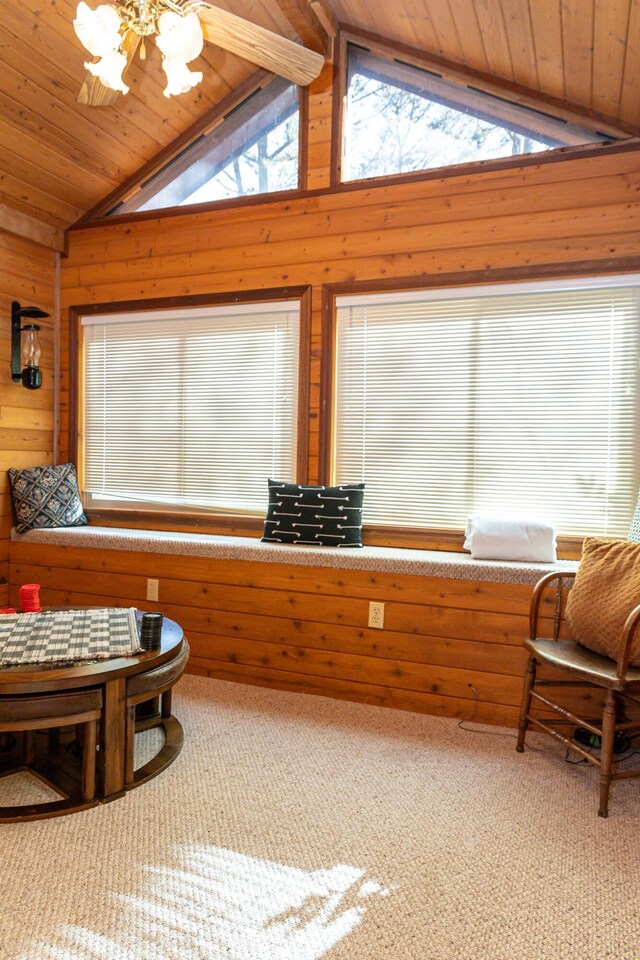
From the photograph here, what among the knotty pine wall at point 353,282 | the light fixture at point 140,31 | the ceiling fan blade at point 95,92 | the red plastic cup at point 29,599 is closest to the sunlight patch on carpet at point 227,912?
the red plastic cup at point 29,599

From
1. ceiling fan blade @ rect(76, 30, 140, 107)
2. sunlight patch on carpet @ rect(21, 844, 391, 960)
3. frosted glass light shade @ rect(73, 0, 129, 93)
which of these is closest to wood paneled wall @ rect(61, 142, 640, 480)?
ceiling fan blade @ rect(76, 30, 140, 107)

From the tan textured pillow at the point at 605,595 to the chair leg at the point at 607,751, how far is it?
18 cm

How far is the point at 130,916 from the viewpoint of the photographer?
1658mm

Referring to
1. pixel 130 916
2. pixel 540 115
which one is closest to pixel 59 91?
pixel 540 115

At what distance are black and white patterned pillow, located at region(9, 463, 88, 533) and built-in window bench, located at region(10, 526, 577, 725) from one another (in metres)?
0.15

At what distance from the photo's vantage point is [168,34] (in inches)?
75.7

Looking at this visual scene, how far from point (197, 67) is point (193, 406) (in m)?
1.93

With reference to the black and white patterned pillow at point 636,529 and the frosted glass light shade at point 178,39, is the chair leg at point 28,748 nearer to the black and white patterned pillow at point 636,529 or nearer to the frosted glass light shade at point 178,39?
the frosted glass light shade at point 178,39

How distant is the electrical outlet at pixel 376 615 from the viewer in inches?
123

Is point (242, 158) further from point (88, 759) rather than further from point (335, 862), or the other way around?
point (335, 862)

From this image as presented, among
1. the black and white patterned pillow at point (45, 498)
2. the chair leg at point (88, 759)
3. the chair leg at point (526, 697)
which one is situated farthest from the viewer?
the black and white patterned pillow at point (45, 498)

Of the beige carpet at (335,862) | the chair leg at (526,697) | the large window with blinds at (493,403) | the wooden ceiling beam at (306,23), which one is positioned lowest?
the beige carpet at (335,862)

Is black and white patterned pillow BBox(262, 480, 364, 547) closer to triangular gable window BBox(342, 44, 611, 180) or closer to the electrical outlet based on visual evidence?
the electrical outlet

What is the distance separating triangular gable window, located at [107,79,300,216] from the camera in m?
3.76
